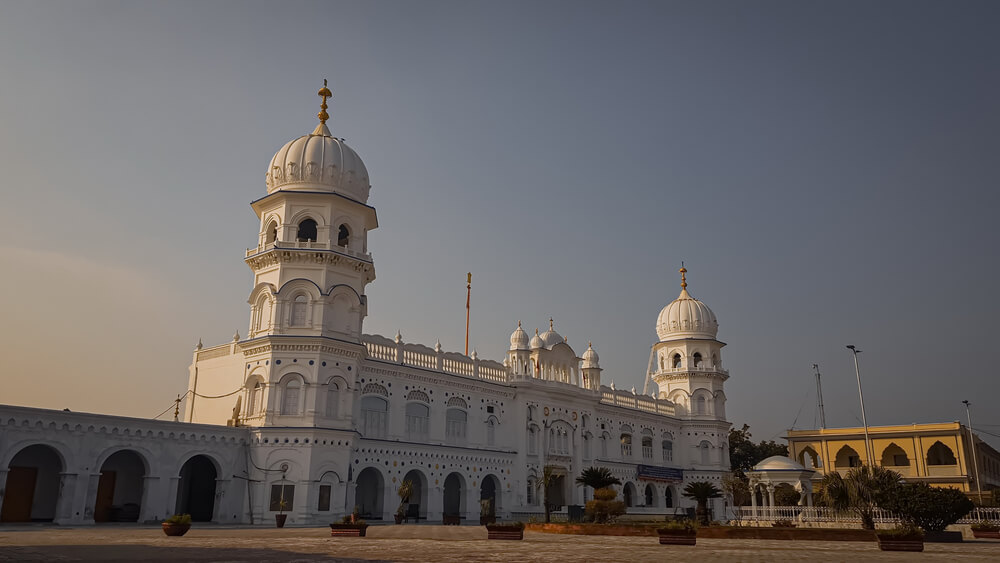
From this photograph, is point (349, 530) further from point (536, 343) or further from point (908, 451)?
point (908, 451)

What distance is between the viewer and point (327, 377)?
34312 millimetres

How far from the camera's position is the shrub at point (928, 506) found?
27.2 meters

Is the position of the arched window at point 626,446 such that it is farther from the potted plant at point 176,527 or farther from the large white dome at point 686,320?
the potted plant at point 176,527

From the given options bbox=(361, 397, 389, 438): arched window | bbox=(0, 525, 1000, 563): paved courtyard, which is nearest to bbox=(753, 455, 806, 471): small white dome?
bbox=(0, 525, 1000, 563): paved courtyard

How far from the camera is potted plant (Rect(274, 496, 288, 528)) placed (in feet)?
98.7

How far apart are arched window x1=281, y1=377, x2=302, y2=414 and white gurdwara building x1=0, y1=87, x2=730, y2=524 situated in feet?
0.28

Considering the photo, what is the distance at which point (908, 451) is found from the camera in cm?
6375

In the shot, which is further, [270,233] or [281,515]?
[270,233]

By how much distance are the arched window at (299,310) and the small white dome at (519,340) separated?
15.6 m

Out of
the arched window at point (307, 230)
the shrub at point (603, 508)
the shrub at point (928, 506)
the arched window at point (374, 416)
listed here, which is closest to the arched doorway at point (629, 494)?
the shrub at point (603, 508)

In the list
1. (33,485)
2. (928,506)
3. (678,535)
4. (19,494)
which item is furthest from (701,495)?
(19,494)

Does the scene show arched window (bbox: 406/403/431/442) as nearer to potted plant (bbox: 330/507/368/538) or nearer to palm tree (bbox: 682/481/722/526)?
palm tree (bbox: 682/481/722/526)

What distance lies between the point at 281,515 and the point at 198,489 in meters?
7.16

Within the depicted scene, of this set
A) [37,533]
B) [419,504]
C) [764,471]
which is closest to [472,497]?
[419,504]
